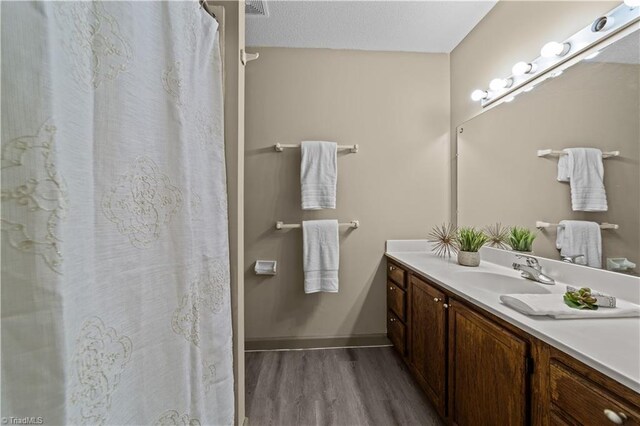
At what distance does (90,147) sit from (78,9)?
9.7 inches

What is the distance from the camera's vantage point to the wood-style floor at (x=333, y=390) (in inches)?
56.8

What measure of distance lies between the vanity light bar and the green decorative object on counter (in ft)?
3.49

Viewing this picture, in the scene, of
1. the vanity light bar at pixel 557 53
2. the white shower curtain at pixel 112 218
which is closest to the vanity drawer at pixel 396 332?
the white shower curtain at pixel 112 218

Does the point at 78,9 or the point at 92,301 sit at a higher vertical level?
the point at 78,9

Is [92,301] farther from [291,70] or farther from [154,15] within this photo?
[291,70]

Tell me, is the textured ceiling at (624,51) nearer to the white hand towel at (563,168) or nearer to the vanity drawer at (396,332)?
the white hand towel at (563,168)

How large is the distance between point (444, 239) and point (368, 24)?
1752 millimetres

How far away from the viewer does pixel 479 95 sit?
187 centimetres

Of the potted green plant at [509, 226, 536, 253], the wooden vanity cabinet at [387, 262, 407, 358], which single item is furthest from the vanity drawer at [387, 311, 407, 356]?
the potted green plant at [509, 226, 536, 253]

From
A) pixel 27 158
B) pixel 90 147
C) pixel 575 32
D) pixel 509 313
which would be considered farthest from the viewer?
pixel 575 32

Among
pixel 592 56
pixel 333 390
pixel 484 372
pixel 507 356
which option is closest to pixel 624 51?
pixel 592 56

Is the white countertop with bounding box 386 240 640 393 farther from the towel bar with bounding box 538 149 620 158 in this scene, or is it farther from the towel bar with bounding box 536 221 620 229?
the towel bar with bounding box 538 149 620 158

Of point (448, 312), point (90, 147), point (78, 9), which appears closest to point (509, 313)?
point (448, 312)

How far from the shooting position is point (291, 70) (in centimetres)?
221
